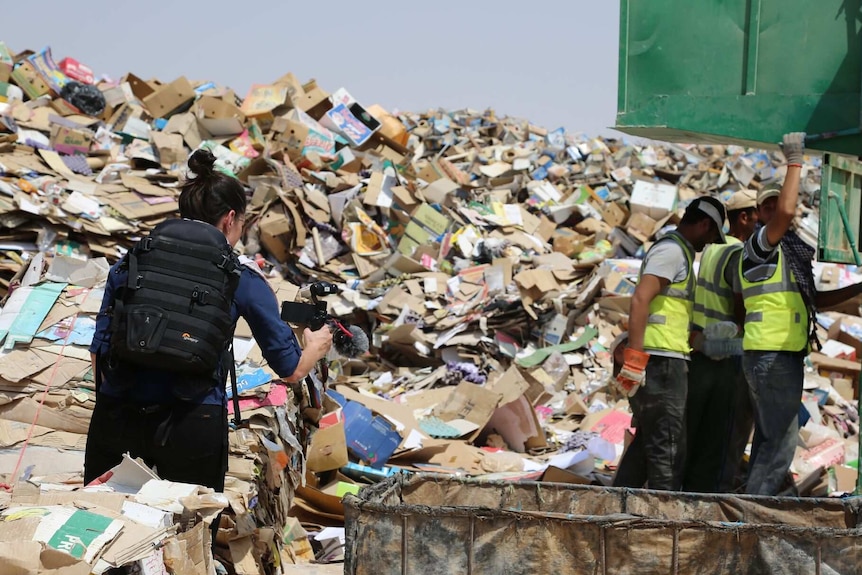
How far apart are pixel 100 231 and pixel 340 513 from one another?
372 centimetres

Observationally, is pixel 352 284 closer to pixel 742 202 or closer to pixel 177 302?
pixel 742 202

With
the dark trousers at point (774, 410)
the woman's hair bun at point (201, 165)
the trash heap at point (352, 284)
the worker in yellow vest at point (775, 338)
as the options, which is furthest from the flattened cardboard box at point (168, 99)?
the woman's hair bun at point (201, 165)

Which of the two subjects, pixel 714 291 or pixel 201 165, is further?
pixel 714 291

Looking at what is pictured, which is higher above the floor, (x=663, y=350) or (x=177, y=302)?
(x=177, y=302)

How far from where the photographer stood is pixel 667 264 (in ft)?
14.2

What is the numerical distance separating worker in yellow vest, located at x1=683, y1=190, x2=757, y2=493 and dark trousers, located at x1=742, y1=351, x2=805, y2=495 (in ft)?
1.16

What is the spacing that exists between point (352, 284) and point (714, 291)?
15.8ft

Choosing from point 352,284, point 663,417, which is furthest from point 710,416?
point 352,284

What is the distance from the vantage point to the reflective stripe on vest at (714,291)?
181 inches

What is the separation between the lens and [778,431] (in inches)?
166

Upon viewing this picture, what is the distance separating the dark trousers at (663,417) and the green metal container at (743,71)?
114 centimetres

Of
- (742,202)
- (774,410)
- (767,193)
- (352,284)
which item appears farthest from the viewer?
(352,284)

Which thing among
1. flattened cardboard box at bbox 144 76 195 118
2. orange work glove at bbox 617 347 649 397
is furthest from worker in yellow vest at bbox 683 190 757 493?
flattened cardboard box at bbox 144 76 195 118

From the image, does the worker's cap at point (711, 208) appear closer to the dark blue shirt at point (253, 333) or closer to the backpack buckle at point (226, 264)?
the dark blue shirt at point (253, 333)
